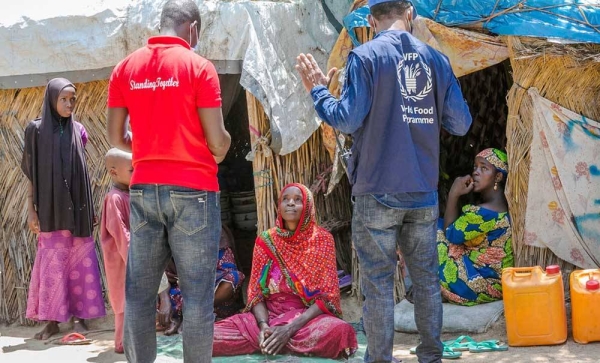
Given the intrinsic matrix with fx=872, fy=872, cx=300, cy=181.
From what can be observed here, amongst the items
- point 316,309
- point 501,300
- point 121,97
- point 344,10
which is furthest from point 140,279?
point 344,10

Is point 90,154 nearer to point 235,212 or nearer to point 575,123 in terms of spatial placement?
point 235,212

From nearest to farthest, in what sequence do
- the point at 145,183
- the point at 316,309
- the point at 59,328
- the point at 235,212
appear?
the point at 145,183 → the point at 316,309 → the point at 59,328 → the point at 235,212

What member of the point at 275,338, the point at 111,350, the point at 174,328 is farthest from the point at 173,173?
the point at 174,328

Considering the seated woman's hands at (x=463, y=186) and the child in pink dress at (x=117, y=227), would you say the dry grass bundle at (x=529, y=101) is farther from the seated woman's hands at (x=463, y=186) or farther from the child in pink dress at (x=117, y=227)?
the child in pink dress at (x=117, y=227)

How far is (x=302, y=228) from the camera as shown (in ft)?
18.6

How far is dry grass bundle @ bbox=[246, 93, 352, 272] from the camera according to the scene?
251 inches

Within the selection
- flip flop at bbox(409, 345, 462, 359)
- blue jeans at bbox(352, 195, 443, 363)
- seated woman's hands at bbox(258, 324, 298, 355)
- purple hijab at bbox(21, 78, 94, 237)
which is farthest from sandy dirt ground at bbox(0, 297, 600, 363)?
blue jeans at bbox(352, 195, 443, 363)

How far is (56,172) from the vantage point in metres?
6.15

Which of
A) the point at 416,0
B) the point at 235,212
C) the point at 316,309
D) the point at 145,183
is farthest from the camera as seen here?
Result: the point at 235,212

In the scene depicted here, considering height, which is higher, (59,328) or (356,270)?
(356,270)

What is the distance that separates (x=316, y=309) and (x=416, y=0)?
7.10ft

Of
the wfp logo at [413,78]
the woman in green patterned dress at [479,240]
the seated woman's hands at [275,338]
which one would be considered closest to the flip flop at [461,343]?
the woman in green patterned dress at [479,240]

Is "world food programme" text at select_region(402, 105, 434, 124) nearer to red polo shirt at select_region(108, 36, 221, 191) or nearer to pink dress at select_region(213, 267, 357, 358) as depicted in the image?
red polo shirt at select_region(108, 36, 221, 191)

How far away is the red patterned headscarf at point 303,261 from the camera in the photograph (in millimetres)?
5559
